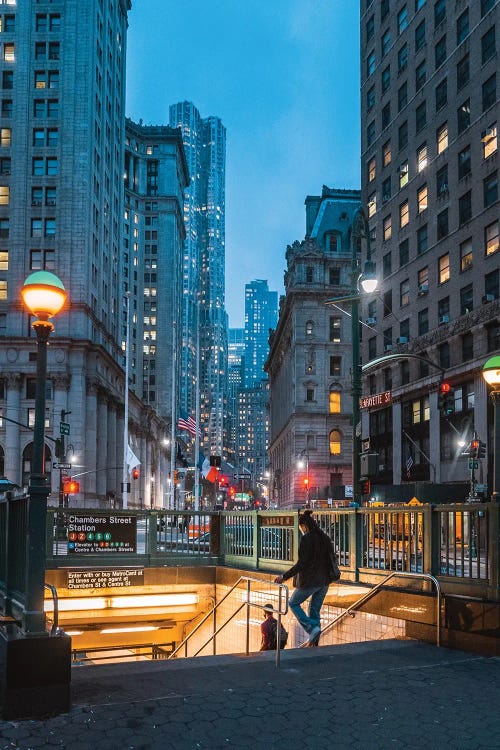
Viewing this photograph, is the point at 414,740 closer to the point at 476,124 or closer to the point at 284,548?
the point at 284,548

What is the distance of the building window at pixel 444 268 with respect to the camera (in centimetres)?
4896

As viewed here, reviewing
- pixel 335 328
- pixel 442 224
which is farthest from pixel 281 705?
pixel 335 328

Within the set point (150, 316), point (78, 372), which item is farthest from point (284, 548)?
point (150, 316)

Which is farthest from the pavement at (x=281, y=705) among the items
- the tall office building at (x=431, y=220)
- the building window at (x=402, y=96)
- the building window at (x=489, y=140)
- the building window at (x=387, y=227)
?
the building window at (x=402, y=96)

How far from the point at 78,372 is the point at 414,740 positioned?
71009 millimetres

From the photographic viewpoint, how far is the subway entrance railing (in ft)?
30.6

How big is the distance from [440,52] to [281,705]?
53208 millimetres

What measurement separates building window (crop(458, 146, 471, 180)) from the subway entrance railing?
1412 inches

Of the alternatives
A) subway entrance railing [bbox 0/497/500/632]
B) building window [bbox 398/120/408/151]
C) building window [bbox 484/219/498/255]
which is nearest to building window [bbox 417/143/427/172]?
building window [bbox 398/120/408/151]

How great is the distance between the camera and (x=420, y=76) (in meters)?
54.5

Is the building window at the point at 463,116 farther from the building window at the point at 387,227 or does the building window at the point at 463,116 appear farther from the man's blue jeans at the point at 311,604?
the man's blue jeans at the point at 311,604

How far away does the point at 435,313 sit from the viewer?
50281 mm

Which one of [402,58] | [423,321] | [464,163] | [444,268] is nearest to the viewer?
[464,163]

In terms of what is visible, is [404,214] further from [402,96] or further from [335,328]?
[335,328]
